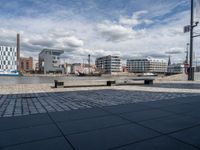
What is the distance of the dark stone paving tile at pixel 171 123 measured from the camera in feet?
14.1

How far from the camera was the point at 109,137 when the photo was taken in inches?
146

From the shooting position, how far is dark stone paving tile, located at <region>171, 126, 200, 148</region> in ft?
11.5

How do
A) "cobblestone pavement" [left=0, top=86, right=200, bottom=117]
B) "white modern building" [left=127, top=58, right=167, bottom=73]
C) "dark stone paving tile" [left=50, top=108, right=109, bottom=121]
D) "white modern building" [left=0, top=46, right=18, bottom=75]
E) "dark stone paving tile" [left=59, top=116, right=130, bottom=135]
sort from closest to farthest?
1. "dark stone paving tile" [left=59, top=116, right=130, bottom=135]
2. "dark stone paving tile" [left=50, top=108, right=109, bottom=121]
3. "cobblestone pavement" [left=0, top=86, right=200, bottom=117]
4. "white modern building" [left=0, top=46, right=18, bottom=75]
5. "white modern building" [left=127, top=58, right=167, bottom=73]

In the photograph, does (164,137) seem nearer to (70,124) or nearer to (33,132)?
(70,124)

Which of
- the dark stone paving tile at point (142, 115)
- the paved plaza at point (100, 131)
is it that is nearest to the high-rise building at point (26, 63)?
the paved plaza at point (100, 131)

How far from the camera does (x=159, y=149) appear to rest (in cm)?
317

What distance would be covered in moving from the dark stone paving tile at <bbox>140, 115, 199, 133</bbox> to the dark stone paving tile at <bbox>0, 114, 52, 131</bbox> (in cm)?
285

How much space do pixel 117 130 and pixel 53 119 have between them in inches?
79.4

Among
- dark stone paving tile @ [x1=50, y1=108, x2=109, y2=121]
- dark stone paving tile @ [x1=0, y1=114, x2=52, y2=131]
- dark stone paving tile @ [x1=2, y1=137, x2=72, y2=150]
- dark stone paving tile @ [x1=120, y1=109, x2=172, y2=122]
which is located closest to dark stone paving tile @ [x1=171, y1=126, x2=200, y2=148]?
dark stone paving tile @ [x1=120, y1=109, x2=172, y2=122]

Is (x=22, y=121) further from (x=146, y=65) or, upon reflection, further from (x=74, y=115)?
(x=146, y=65)

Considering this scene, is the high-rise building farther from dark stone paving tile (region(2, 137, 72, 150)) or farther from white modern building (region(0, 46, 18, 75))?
dark stone paving tile (region(2, 137, 72, 150))

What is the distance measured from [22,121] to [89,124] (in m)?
1.92

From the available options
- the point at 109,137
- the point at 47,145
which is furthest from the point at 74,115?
the point at 47,145

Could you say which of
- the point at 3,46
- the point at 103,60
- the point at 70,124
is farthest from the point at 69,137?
the point at 103,60
